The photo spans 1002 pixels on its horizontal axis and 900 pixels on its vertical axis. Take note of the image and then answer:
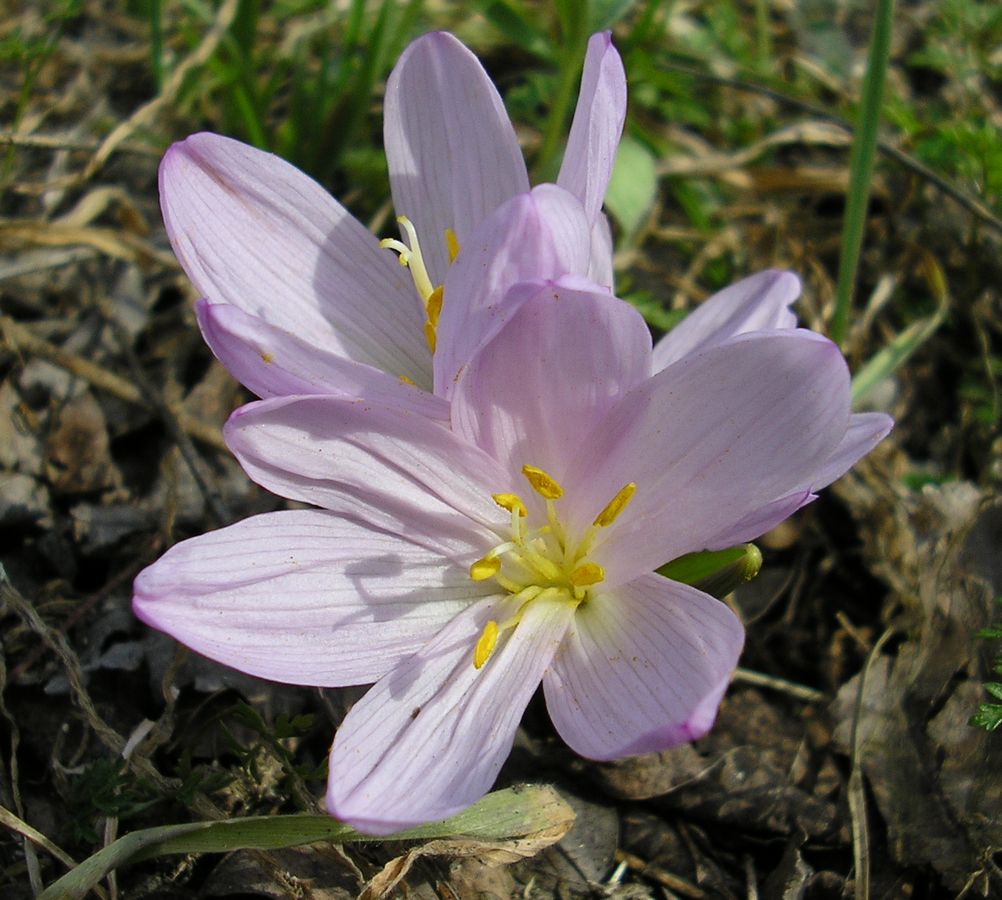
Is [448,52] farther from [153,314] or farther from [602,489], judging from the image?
[153,314]

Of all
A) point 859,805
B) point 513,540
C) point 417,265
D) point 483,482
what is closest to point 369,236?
point 417,265

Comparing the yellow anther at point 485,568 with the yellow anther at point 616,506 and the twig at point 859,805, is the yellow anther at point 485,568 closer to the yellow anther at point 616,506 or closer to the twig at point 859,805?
the yellow anther at point 616,506

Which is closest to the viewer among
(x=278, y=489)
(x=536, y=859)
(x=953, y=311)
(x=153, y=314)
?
(x=278, y=489)

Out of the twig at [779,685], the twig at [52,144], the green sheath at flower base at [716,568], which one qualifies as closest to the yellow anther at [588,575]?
the green sheath at flower base at [716,568]

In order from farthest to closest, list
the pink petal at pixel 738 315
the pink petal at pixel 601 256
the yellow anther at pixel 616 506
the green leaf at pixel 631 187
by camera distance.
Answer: the green leaf at pixel 631 187 < the pink petal at pixel 738 315 < the pink petal at pixel 601 256 < the yellow anther at pixel 616 506

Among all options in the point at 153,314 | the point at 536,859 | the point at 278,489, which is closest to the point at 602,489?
the point at 278,489

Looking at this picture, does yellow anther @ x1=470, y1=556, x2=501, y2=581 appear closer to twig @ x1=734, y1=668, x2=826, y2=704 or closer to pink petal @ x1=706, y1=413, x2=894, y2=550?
pink petal @ x1=706, y1=413, x2=894, y2=550

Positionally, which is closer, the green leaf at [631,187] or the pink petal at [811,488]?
the pink petal at [811,488]

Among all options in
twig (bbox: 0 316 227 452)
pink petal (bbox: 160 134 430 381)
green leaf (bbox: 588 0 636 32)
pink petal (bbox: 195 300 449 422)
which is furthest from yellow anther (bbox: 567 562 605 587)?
green leaf (bbox: 588 0 636 32)
